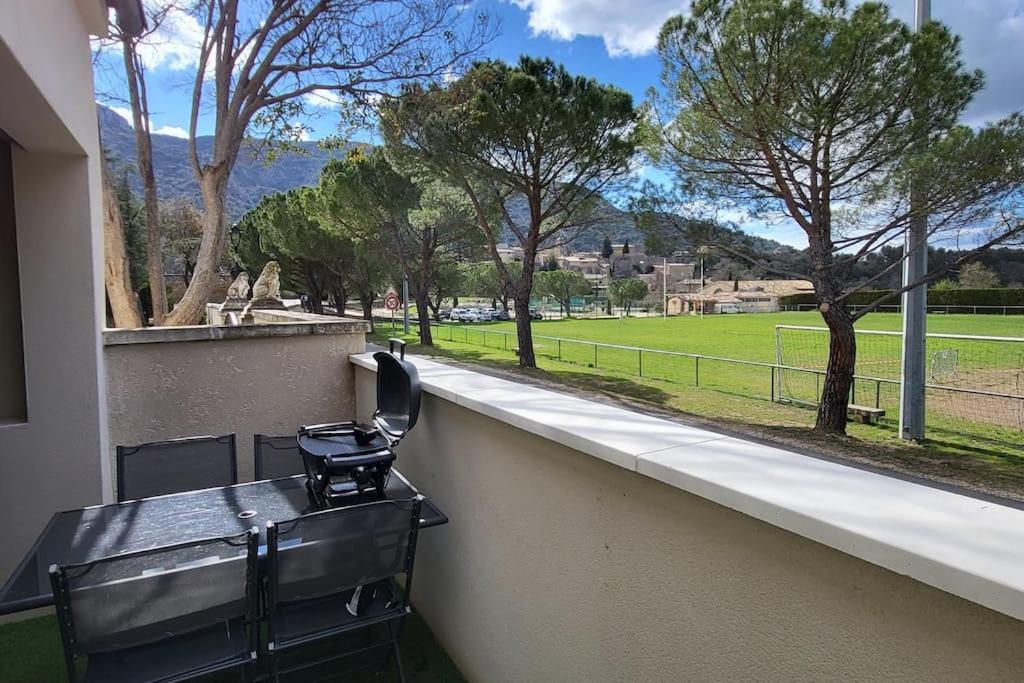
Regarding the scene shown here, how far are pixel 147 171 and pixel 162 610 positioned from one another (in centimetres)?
856

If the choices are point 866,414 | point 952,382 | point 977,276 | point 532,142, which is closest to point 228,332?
point 866,414

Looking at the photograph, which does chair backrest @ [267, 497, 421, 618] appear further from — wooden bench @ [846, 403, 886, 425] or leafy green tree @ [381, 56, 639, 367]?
leafy green tree @ [381, 56, 639, 367]

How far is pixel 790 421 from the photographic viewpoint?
8.88 metres

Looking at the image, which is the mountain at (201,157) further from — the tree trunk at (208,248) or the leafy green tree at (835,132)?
the leafy green tree at (835,132)

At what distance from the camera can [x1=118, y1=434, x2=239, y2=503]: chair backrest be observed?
2271 mm

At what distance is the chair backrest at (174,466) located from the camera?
227 cm

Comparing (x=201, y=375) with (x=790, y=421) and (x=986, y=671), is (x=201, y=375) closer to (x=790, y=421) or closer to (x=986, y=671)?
(x=986, y=671)

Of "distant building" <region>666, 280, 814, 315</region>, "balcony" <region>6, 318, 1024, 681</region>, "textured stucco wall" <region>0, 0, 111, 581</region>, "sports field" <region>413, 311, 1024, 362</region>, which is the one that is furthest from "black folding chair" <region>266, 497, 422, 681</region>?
"distant building" <region>666, 280, 814, 315</region>

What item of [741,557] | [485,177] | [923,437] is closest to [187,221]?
[485,177]

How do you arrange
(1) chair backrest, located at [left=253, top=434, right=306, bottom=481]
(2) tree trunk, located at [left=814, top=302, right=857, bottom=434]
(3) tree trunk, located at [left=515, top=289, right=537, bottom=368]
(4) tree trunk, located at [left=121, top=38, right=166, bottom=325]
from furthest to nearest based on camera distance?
(3) tree trunk, located at [left=515, top=289, right=537, bottom=368]
(2) tree trunk, located at [left=814, top=302, right=857, bottom=434]
(4) tree trunk, located at [left=121, top=38, right=166, bottom=325]
(1) chair backrest, located at [left=253, top=434, right=306, bottom=481]

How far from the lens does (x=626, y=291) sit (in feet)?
145

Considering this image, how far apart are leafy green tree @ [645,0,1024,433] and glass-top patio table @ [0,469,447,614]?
7.38 metres

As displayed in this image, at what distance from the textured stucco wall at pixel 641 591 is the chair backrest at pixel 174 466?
99cm

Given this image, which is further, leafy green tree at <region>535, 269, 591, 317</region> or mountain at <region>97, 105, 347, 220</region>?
leafy green tree at <region>535, 269, 591, 317</region>
